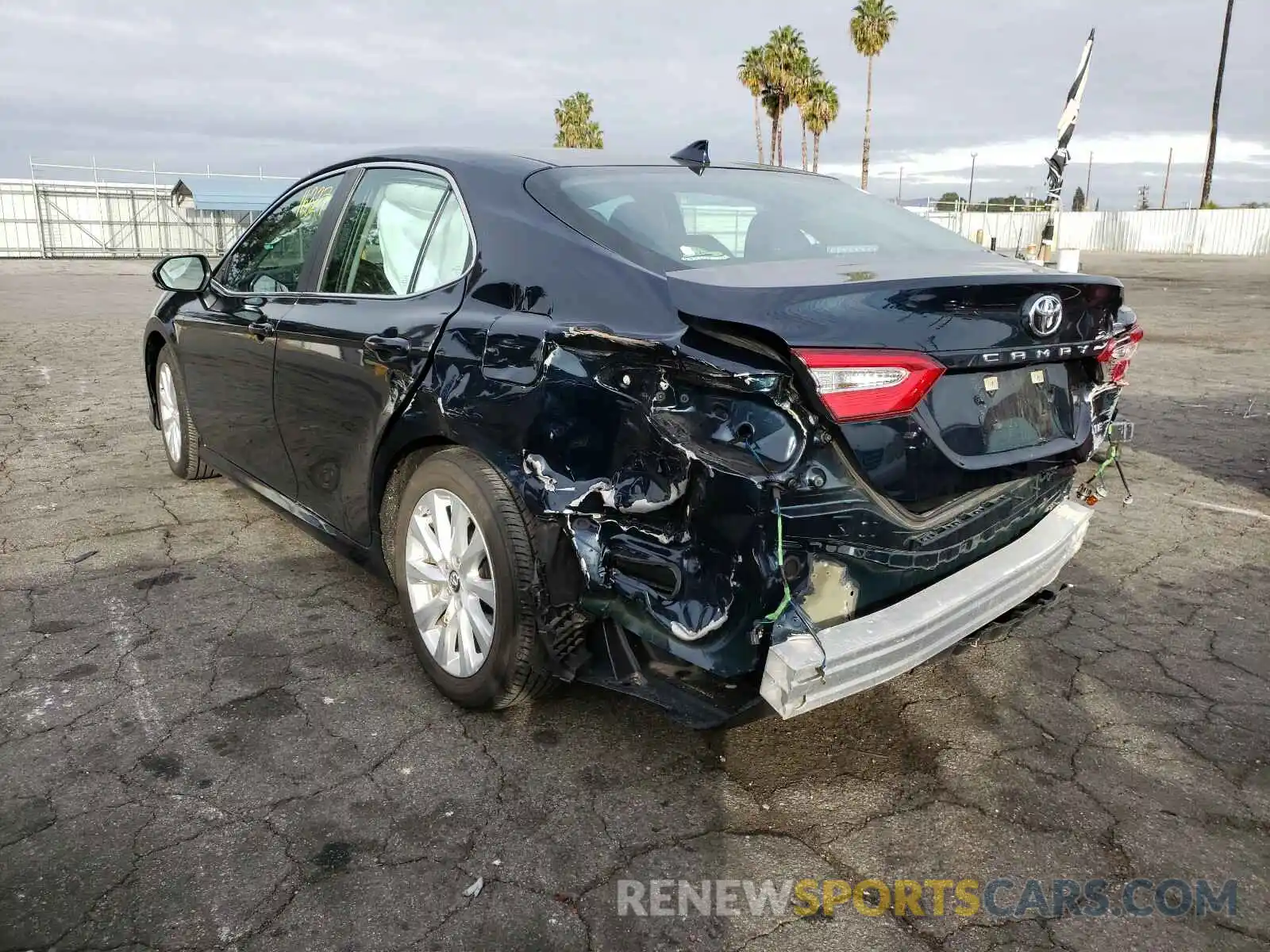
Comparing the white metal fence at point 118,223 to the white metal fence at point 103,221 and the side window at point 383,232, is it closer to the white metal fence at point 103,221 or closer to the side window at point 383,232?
the white metal fence at point 103,221

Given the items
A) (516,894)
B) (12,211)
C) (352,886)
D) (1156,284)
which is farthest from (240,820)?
(12,211)

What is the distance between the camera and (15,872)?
7.38 ft

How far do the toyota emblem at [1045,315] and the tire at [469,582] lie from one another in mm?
1401

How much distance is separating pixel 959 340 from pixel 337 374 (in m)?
2.02

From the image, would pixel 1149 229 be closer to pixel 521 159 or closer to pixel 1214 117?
pixel 1214 117

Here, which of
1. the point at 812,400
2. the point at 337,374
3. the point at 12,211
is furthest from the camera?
the point at 12,211

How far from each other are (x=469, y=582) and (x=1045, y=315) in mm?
1725

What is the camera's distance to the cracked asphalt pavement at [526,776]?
7.07 ft

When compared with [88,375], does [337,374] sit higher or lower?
higher

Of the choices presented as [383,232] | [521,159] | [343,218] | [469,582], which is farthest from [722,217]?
[343,218]

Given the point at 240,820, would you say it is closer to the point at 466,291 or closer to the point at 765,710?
the point at 765,710

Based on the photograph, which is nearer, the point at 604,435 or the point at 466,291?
the point at 604,435

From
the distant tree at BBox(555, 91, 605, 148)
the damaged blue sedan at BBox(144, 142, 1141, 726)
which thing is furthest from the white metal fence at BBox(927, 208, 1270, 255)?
the damaged blue sedan at BBox(144, 142, 1141, 726)

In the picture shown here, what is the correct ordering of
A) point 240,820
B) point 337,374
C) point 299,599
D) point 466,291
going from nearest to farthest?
point 240,820 < point 466,291 < point 337,374 < point 299,599
